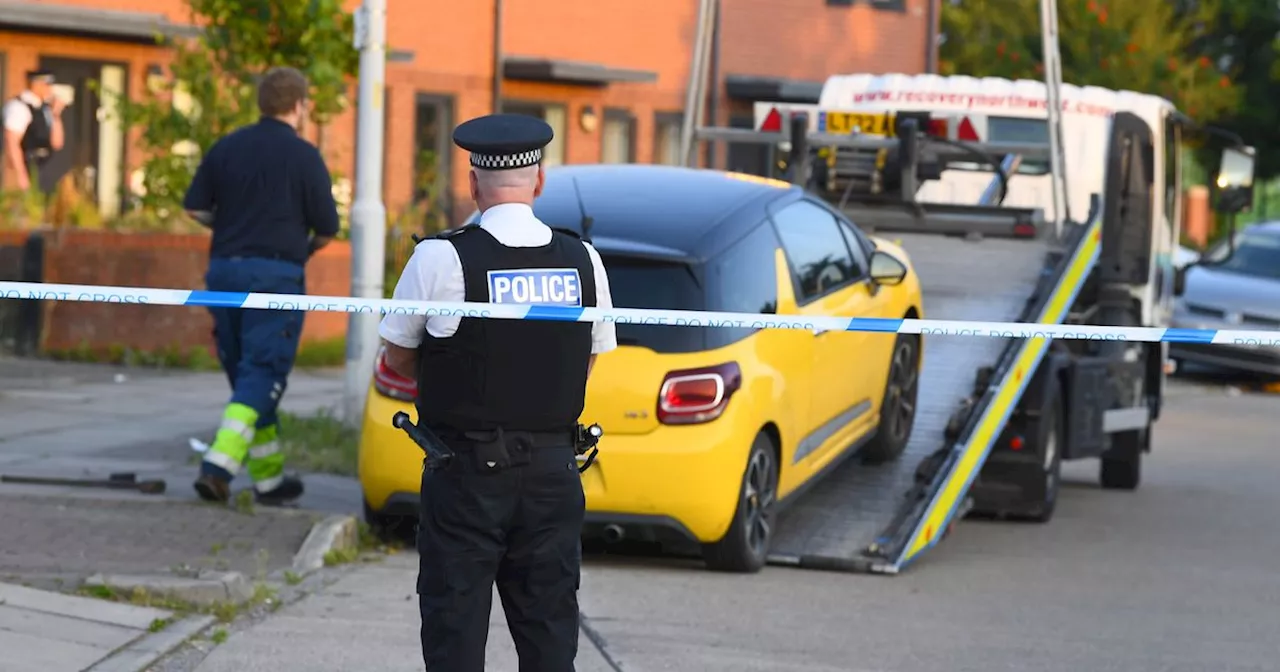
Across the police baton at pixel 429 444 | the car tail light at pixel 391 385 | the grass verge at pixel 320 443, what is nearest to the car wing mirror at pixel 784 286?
the car tail light at pixel 391 385

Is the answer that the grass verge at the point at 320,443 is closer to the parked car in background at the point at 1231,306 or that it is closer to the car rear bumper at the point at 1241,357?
the parked car in background at the point at 1231,306

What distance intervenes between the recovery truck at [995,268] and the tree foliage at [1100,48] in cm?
1664

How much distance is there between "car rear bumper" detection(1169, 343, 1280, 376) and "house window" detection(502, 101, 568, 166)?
9.13 m

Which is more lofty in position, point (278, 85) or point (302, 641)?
point (278, 85)

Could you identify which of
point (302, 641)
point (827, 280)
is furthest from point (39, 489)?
point (827, 280)

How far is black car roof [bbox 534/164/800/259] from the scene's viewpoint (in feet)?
29.1

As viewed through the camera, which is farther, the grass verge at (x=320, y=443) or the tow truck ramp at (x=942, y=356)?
the grass verge at (x=320, y=443)

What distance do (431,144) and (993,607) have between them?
1939 centimetres

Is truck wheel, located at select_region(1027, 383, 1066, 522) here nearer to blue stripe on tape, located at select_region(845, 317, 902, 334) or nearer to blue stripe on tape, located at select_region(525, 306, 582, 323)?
blue stripe on tape, located at select_region(845, 317, 902, 334)

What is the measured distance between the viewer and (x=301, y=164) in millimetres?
9531

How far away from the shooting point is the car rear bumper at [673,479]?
27.7ft

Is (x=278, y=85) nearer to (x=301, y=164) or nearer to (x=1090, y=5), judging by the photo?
(x=301, y=164)

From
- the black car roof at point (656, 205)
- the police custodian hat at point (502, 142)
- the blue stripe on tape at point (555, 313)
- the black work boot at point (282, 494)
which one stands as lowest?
the black work boot at point (282, 494)

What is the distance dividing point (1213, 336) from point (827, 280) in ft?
12.1
